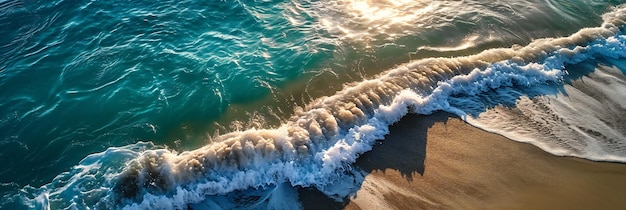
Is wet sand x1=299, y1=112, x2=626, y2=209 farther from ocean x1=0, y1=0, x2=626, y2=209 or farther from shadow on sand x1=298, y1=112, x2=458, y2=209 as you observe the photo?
ocean x1=0, y1=0, x2=626, y2=209

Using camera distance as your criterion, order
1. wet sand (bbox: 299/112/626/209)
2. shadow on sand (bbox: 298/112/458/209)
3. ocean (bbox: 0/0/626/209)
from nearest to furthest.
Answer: wet sand (bbox: 299/112/626/209) → shadow on sand (bbox: 298/112/458/209) → ocean (bbox: 0/0/626/209)

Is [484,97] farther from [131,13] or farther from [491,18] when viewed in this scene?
[131,13]

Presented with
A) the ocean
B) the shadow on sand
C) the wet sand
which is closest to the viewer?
the wet sand

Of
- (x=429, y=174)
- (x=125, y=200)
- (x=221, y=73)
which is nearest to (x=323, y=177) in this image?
(x=429, y=174)

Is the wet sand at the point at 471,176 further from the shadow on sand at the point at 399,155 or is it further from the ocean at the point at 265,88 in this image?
the ocean at the point at 265,88

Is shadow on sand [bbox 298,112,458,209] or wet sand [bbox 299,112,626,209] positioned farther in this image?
shadow on sand [bbox 298,112,458,209]

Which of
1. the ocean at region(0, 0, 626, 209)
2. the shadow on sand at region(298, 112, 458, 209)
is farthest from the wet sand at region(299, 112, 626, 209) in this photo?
the ocean at region(0, 0, 626, 209)

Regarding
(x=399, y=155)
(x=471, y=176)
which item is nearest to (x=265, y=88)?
(x=399, y=155)
